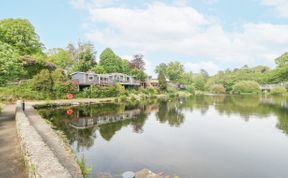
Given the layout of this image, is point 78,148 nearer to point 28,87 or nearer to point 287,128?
point 287,128

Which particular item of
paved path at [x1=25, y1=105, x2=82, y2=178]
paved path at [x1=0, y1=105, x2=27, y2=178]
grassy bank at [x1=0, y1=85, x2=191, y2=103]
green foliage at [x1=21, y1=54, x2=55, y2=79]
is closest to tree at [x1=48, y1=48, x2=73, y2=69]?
green foliage at [x1=21, y1=54, x2=55, y2=79]

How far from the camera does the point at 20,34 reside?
153 feet

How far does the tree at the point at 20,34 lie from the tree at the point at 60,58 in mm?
14857

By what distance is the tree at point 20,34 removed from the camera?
45531mm

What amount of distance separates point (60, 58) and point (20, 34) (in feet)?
70.1

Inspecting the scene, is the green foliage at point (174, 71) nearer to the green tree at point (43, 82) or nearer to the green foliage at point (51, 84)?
the green foliage at point (51, 84)

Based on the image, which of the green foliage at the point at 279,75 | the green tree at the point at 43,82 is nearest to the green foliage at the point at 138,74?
the green tree at the point at 43,82

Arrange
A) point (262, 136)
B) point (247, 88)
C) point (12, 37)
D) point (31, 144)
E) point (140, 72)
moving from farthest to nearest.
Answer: point (247, 88)
point (140, 72)
point (12, 37)
point (262, 136)
point (31, 144)

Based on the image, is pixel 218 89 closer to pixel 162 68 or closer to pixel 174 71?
pixel 174 71

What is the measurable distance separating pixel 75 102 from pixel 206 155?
3054cm

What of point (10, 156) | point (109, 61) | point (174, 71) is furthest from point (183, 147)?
point (174, 71)

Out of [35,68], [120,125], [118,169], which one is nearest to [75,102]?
[35,68]

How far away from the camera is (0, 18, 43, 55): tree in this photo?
45.5m

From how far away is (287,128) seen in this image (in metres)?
24.3
